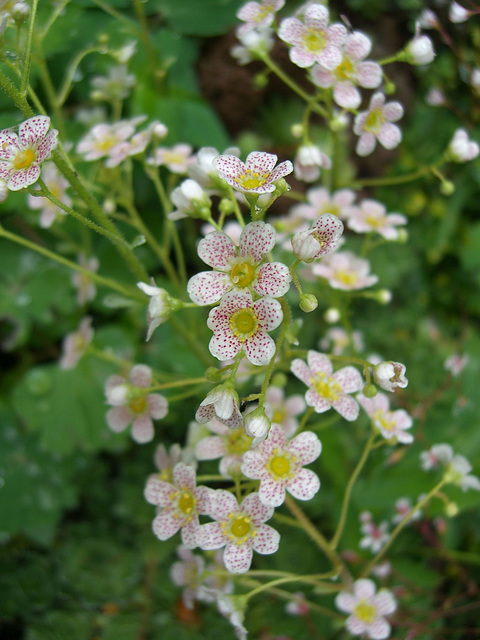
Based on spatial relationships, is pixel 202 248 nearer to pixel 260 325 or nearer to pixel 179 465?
pixel 260 325

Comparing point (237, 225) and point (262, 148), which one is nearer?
point (237, 225)

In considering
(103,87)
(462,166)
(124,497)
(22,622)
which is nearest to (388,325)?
(462,166)

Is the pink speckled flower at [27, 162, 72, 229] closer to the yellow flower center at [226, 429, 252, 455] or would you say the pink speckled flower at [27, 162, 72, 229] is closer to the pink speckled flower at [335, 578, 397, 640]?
the yellow flower center at [226, 429, 252, 455]

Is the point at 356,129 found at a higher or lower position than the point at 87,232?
higher

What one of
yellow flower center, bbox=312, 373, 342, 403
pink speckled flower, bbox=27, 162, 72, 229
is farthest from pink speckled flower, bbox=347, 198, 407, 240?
pink speckled flower, bbox=27, 162, 72, 229

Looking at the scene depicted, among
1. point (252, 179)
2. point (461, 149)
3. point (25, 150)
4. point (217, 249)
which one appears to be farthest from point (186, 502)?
point (461, 149)

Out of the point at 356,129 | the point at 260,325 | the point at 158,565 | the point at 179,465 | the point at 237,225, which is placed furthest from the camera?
the point at 158,565

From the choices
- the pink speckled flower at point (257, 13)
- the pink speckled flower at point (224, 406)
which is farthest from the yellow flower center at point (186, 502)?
the pink speckled flower at point (257, 13)

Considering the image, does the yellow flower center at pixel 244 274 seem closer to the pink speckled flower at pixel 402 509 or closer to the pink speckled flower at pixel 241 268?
the pink speckled flower at pixel 241 268
